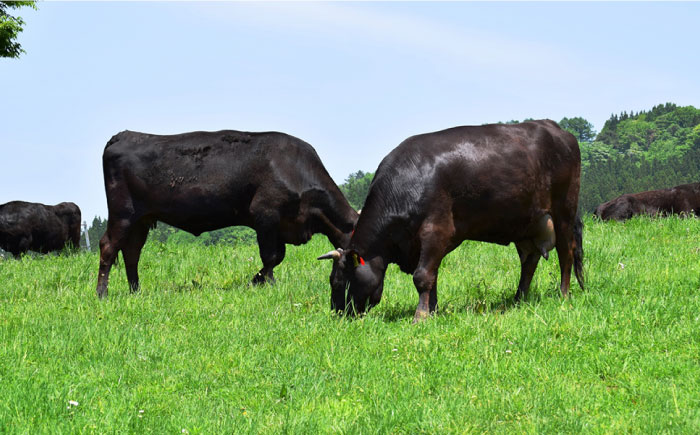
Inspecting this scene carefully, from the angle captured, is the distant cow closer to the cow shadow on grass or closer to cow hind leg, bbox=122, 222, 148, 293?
the cow shadow on grass

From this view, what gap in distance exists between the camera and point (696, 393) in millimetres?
4805

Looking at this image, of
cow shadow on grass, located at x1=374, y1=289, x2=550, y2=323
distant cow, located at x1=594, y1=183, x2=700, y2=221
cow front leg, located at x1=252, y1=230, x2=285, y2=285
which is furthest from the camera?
distant cow, located at x1=594, y1=183, x2=700, y2=221

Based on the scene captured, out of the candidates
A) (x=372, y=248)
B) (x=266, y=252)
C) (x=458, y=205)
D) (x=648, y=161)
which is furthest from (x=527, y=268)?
(x=648, y=161)

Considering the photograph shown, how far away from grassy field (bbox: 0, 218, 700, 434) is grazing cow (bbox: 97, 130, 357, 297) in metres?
1.32

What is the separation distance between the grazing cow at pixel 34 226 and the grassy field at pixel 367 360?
49.6ft

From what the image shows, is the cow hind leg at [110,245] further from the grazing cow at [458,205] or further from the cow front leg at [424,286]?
the cow front leg at [424,286]

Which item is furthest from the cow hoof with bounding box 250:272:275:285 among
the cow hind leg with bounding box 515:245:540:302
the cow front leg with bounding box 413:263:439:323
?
the cow hind leg with bounding box 515:245:540:302

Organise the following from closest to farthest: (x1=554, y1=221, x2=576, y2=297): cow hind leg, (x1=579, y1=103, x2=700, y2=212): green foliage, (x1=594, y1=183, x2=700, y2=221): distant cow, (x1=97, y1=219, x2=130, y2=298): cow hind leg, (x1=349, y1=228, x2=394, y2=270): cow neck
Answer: (x1=349, y1=228, x2=394, y2=270): cow neck < (x1=554, y1=221, x2=576, y2=297): cow hind leg < (x1=97, y1=219, x2=130, y2=298): cow hind leg < (x1=594, y1=183, x2=700, y2=221): distant cow < (x1=579, y1=103, x2=700, y2=212): green foliage

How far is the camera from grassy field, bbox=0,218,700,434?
4.55 m

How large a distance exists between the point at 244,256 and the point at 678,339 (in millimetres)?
8535

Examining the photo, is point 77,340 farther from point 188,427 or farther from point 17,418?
point 188,427

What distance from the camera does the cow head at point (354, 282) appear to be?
7.65 m

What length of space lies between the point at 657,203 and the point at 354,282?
16422 millimetres

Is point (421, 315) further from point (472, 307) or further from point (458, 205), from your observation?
point (458, 205)
